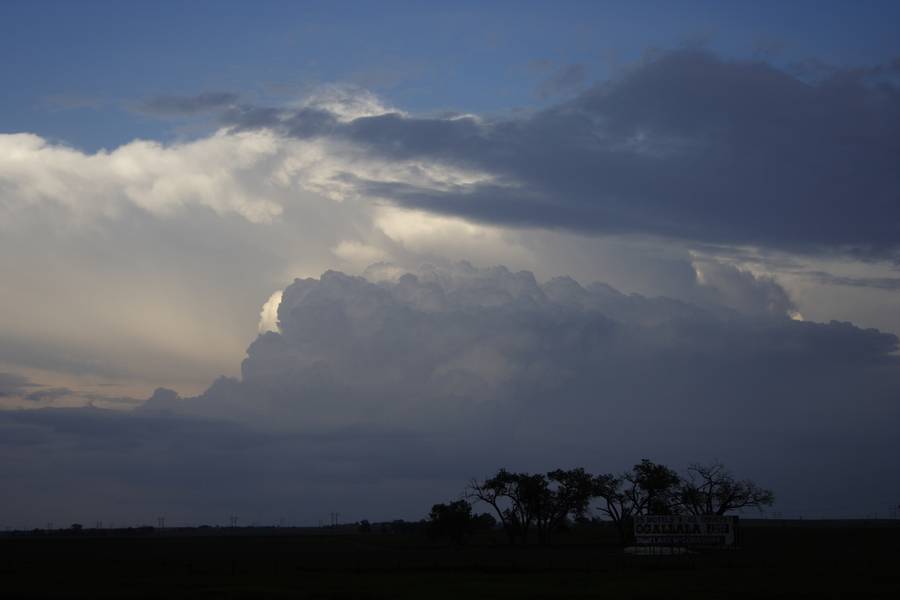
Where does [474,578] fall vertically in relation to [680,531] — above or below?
below

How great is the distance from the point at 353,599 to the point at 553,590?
14.2 metres

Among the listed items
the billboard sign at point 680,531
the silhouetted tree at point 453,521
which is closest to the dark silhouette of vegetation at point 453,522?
the silhouetted tree at point 453,521

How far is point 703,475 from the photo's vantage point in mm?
181375

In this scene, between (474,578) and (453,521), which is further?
(453,521)

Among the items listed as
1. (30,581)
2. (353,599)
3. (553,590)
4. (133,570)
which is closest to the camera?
(353,599)

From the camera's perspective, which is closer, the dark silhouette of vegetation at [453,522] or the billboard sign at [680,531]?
the billboard sign at [680,531]

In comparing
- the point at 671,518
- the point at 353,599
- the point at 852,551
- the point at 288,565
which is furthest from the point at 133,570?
the point at 852,551

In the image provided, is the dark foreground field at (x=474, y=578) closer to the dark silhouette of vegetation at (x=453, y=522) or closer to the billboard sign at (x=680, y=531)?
the billboard sign at (x=680, y=531)

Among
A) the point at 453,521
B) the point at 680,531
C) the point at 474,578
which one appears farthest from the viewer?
the point at 453,521

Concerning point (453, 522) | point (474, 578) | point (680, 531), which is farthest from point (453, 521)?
point (474, 578)

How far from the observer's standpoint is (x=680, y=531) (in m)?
127

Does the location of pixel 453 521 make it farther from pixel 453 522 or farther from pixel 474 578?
pixel 474 578

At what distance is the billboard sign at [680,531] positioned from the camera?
417ft

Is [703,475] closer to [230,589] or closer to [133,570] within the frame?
[133,570]
